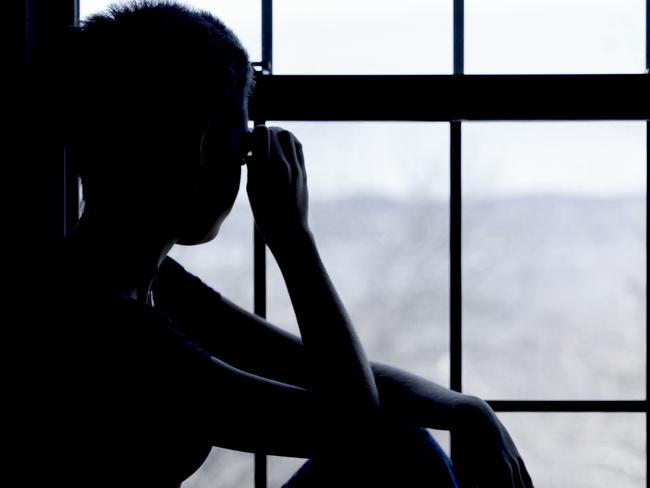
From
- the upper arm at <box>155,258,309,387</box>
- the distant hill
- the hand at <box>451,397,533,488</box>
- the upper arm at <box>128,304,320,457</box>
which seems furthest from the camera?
the distant hill

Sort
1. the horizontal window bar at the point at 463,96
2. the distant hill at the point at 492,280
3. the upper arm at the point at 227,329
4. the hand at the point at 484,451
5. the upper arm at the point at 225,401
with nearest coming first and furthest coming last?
the upper arm at the point at 225,401
the hand at the point at 484,451
the upper arm at the point at 227,329
the horizontal window bar at the point at 463,96
the distant hill at the point at 492,280

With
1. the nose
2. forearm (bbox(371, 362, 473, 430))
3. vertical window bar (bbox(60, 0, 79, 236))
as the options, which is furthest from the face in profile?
vertical window bar (bbox(60, 0, 79, 236))

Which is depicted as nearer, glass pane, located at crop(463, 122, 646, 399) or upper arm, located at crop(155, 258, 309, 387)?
upper arm, located at crop(155, 258, 309, 387)

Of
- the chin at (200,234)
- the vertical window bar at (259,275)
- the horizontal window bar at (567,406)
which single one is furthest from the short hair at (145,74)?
the horizontal window bar at (567,406)

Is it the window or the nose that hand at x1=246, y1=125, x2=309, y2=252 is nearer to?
the nose

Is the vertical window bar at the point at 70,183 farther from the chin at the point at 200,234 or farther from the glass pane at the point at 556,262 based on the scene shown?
the glass pane at the point at 556,262

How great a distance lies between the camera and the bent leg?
2.44 ft

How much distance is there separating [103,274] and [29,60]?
589 mm

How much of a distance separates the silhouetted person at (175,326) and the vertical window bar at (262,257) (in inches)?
15.0

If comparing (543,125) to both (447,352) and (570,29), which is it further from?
(447,352)

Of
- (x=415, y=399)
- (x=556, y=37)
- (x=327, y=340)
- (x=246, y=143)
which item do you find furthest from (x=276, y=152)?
(x=556, y=37)

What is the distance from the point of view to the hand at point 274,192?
0.80 metres

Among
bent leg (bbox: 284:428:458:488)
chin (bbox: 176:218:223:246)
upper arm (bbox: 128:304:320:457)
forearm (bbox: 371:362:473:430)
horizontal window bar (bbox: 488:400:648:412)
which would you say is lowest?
horizontal window bar (bbox: 488:400:648:412)

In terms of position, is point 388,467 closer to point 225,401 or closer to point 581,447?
point 225,401
